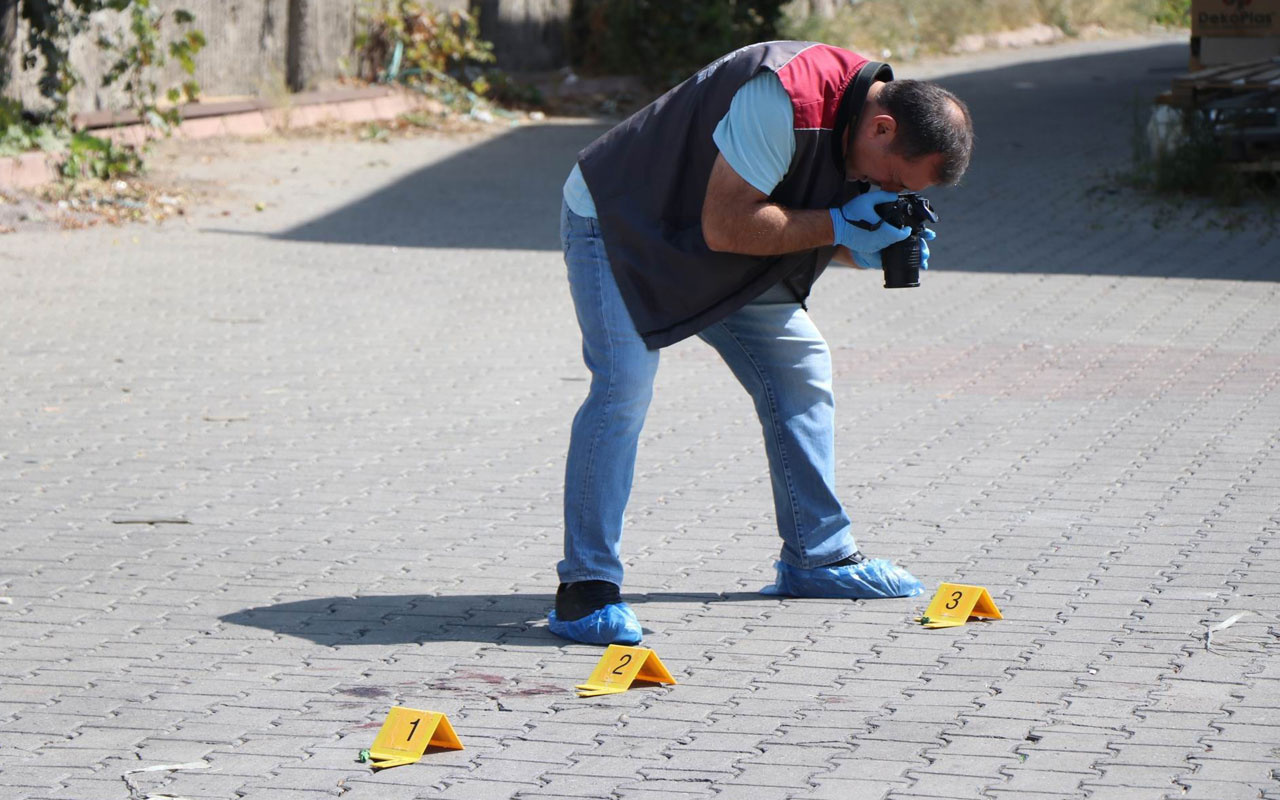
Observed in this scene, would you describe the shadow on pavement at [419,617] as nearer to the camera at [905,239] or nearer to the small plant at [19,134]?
the camera at [905,239]

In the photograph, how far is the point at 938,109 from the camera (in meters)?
4.12

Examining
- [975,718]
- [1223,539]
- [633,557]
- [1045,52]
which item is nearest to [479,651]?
[633,557]

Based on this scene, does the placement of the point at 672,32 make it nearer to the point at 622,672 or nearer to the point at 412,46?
the point at 412,46

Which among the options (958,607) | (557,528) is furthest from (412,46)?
(958,607)

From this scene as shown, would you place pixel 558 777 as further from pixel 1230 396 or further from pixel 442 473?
pixel 1230 396

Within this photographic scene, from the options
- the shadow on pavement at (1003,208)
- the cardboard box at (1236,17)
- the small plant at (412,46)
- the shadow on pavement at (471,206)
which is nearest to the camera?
the shadow on pavement at (1003,208)

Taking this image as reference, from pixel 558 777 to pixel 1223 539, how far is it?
267 centimetres

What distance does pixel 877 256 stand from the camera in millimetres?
4492

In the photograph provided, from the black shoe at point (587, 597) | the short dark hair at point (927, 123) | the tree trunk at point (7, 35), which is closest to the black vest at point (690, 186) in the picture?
the short dark hair at point (927, 123)

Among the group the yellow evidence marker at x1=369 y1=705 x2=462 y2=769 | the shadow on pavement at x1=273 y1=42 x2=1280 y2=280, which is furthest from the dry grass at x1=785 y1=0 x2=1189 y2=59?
the yellow evidence marker at x1=369 y1=705 x2=462 y2=769

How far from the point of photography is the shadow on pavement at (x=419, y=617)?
4574 millimetres

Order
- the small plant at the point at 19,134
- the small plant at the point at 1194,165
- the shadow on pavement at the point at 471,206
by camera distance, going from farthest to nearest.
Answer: the small plant at the point at 19,134, the small plant at the point at 1194,165, the shadow on pavement at the point at 471,206

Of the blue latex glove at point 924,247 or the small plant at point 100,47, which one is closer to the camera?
the blue latex glove at point 924,247

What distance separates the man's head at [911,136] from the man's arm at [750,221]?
192 millimetres
